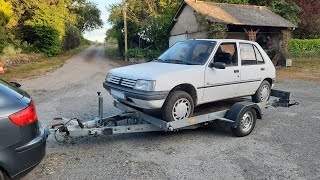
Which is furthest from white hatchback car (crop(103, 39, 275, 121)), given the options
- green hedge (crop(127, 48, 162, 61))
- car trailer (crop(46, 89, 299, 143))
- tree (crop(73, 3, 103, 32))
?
tree (crop(73, 3, 103, 32))

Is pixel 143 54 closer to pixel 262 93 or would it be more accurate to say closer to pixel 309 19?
pixel 309 19

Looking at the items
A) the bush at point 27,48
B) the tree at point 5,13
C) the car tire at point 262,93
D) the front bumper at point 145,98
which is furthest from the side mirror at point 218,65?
the bush at point 27,48

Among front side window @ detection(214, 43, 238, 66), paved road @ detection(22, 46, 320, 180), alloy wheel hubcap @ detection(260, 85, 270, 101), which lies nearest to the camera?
paved road @ detection(22, 46, 320, 180)

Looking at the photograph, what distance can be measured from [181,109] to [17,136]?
9.70 ft

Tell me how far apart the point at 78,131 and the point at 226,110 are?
3023 millimetres

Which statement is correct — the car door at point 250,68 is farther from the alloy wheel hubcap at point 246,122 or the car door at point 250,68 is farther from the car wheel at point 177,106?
the car wheel at point 177,106

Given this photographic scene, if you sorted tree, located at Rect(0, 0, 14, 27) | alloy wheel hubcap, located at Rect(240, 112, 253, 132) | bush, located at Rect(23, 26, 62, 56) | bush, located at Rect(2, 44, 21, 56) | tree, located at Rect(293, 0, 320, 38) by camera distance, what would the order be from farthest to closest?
tree, located at Rect(293, 0, 320, 38), bush, located at Rect(23, 26, 62, 56), tree, located at Rect(0, 0, 14, 27), bush, located at Rect(2, 44, 21, 56), alloy wheel hubcap, located at Rect(240, 112, 253, 132)

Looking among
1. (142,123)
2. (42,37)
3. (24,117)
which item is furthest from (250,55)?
(42,37)

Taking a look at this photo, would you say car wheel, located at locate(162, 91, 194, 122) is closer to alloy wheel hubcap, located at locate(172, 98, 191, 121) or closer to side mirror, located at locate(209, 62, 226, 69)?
alloy wheel hubcap, located at locate(172, 98, 191, 121)

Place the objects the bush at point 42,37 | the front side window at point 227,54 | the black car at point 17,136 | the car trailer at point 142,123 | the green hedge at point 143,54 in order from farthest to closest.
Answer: the bush at point 42,37 < the green hedge at point 143,54 < the front side window at point 227,54 < the car trailer at point 142,123 < the black car at point 17,136

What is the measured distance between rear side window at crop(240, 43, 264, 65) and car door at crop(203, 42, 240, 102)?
228 mm

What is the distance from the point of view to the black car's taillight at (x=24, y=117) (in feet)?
11.2

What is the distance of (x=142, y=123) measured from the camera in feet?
18.5

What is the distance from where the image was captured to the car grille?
17.9 feet
